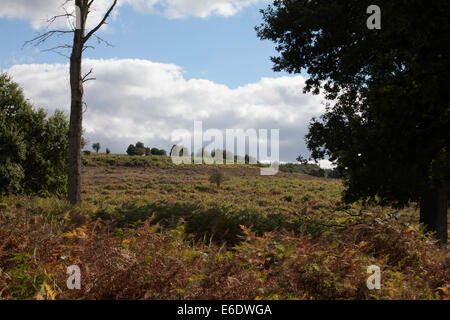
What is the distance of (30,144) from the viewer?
21.1 m

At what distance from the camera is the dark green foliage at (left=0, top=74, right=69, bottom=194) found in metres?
19.5

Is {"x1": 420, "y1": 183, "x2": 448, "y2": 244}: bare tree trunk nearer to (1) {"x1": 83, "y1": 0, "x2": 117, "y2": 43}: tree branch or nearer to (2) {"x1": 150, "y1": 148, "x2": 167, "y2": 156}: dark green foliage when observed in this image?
(1) {"x1": 83, "y1": 0, "x2": 117, "y2": 43}: tree branch

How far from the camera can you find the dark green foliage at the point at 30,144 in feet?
64.0

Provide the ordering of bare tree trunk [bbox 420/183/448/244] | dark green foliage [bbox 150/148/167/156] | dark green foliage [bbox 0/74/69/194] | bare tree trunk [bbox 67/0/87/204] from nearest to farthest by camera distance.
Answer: bare tree trunk [bbox 420/183/448/244] < bare tree trunk [bbox 67/0/87/204] < dark green foliage [bbox 0/74/69/194] < dark green foliage [bbox 150/148/167/156]

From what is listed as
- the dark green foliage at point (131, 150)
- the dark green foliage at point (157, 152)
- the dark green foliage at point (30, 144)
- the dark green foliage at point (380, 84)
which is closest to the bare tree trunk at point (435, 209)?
the dark green foliage at point (380, 84)
